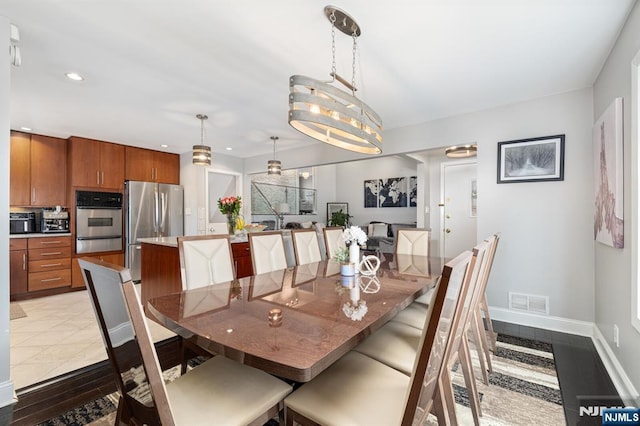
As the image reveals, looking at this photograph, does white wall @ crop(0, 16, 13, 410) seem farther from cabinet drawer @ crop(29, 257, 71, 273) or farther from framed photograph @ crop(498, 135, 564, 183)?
framed photograph @ crop(498, 135, 564, 183)

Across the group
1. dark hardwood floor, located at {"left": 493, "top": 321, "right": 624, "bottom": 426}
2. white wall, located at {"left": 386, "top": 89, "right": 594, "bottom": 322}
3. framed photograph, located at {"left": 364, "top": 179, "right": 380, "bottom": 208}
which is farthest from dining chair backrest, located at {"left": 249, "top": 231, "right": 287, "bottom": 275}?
framed photograph, located at {"left": 364, "top": 179, "right": 380, "bottom": 208}

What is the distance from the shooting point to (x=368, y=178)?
8.96 m

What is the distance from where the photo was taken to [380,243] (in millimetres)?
6973

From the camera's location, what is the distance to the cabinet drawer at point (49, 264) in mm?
4129

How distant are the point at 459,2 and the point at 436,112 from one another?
1888 mm

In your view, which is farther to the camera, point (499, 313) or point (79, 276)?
point (79, 276)

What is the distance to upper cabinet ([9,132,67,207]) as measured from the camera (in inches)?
164

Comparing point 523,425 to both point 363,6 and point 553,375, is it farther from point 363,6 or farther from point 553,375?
point 363,6

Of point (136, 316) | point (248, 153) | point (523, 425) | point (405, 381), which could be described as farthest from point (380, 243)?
point (136, 316)

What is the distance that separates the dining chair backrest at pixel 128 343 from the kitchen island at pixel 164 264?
6.15 ft

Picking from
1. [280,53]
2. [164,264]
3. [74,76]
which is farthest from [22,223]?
[280,53]

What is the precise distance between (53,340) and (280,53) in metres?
3.30

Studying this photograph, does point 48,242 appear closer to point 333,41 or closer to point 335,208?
point 333,41

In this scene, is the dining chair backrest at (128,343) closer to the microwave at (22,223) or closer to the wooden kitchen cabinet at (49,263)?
the wooden kitchen cabinet at (49,263)
